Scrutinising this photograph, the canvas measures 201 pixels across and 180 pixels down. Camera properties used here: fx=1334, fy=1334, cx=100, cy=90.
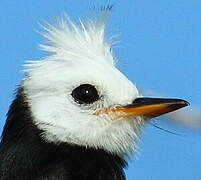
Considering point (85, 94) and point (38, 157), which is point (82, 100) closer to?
point (85, 94)

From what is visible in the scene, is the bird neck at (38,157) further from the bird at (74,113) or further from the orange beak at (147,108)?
the orange beak at (147,108)

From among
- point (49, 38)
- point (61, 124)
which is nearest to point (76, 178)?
point (61, 124)

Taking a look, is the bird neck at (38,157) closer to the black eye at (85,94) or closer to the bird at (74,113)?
the bird at (74,113)

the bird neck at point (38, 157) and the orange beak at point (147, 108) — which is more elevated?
the orange beak at point (147, 108)

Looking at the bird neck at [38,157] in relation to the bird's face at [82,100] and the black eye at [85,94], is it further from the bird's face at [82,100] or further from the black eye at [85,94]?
the black eye at [85,94]

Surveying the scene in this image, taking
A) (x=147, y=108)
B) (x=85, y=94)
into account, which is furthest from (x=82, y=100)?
(x=147, y=108)

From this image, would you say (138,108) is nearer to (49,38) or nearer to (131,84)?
(131,84)

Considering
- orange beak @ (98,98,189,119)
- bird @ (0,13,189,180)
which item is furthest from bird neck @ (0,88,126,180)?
orange beak @ (98,98,189,119)

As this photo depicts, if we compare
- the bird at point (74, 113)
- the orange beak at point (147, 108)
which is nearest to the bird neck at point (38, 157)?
the bird at point (74, 113)
